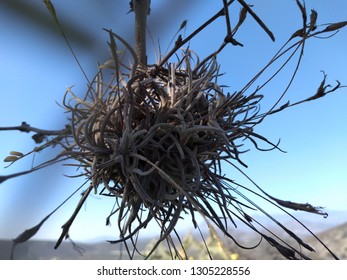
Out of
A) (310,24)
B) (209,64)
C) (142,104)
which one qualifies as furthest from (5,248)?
(310,24)

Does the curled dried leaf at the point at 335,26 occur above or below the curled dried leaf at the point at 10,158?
above

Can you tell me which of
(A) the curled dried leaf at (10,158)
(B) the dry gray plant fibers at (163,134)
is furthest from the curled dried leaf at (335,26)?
(A) the curled dried leaf at (10,158)

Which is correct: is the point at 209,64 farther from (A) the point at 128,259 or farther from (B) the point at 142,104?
(A) the point at 128,259

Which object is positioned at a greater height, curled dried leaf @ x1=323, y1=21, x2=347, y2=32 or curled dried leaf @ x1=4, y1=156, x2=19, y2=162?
curled dried leaf @ x1=323, y1=21, x2=347, y2=32

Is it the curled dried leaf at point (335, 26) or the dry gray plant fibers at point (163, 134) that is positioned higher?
the curled dried leaf at point (335, 26)

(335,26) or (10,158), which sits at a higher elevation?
(335,26)

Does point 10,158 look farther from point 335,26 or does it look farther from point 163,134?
point 335,26

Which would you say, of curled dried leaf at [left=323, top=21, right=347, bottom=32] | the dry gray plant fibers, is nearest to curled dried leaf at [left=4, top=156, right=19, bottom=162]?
the dry gray plant fibers

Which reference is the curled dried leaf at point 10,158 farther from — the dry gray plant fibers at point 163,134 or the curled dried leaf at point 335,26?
the curled dried leaf at point 335,26

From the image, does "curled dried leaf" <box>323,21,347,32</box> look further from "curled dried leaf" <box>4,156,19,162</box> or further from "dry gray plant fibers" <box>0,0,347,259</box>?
"curled dried leaf" <box>4,156,19,162</box>

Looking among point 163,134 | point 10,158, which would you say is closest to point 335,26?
point 163,134
